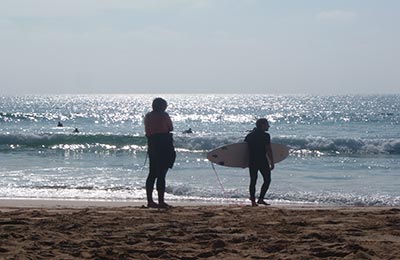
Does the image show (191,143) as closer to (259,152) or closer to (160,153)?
(259,152)

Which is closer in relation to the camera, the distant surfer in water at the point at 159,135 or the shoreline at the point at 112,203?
the distant surfer in water at the point at 159,135

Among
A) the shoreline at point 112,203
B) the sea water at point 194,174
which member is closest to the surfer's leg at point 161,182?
the shoreline at point 112,203

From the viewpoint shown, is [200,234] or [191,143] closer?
[200,234]

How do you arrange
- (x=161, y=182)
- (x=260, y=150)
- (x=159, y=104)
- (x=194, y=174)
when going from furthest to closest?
(x=194, y=174), (x=260, y=150), (x=161, y=182), (x=159, y=104)

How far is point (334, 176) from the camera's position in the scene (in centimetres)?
1786

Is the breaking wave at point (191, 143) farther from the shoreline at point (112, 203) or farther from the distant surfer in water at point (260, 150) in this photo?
the distant surfer in water at point (260, 150)

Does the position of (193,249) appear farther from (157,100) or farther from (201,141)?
(201,141)

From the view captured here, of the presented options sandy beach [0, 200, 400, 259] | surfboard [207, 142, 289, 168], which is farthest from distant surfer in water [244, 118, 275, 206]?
sandy beach [0, 200, 400, 259]

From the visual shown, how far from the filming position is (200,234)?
6859 millimetres

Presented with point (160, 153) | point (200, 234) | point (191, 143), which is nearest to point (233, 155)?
point (160, 153)

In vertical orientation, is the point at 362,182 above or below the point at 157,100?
→ below

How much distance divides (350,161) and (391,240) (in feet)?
57.7

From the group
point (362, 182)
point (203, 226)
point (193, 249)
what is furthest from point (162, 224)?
point (362, 182)

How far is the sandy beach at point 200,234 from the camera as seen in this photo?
19.5 feet
